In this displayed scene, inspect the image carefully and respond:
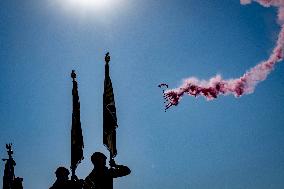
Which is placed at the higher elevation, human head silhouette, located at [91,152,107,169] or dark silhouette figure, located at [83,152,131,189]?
human head silhouette, located at [91,152,107,169]

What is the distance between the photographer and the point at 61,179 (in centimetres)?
1025

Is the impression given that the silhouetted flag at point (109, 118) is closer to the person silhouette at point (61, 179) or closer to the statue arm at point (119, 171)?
the statue arm at point (119, 171)

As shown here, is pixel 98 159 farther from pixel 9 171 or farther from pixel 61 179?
→ pixel 9 171

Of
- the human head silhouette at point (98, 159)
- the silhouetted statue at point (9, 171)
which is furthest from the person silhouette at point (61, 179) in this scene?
the silhouetted statue at point (9, 171)

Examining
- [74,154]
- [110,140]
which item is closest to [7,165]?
[74,154]

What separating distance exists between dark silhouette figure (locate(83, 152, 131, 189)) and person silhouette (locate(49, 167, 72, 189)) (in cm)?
60

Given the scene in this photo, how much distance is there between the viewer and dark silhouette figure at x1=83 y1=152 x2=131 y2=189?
10.0 m

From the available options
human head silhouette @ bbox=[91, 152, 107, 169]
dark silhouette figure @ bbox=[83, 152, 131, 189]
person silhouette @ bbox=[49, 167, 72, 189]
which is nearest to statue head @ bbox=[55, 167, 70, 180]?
person silhouette @ bbox=[49, 167, 72, 189]

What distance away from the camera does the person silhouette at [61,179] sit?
33.2ft

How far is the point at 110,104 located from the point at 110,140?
1395 mm

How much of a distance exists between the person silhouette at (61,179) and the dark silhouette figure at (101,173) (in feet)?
1.98

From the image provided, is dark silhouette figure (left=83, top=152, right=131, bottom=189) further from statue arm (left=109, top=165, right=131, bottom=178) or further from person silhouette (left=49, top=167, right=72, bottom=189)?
person silhouette (left=49, top=167, right=72, bottom=189)

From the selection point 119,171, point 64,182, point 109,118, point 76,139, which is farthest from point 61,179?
point 109,118

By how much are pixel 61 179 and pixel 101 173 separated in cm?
130
